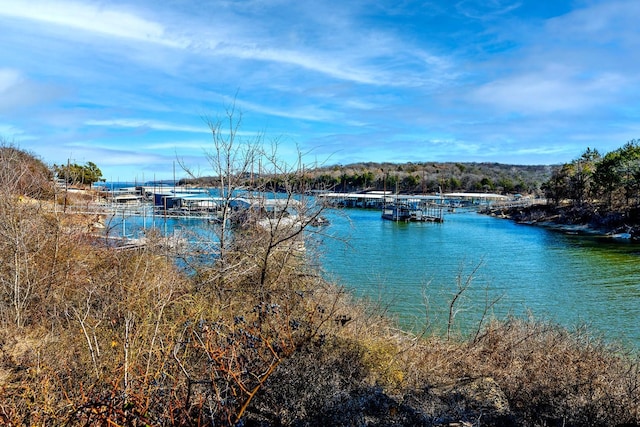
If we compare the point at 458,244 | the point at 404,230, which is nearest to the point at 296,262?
the point at 458,244

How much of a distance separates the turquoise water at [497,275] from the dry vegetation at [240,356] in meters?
1.98

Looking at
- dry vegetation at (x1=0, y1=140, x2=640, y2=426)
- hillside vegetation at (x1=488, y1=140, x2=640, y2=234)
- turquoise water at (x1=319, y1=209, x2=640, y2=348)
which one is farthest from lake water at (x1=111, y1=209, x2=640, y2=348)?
hillside vegetation at (x1=488, y1=140, x2=640, y2=234)

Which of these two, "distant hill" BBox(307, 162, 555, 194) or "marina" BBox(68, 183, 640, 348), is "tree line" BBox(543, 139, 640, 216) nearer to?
"marina" BBox(68, 183, 640, 348)

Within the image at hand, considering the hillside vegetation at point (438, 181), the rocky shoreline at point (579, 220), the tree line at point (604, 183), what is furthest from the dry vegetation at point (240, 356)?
the hillside vegetation at point (438, 181)

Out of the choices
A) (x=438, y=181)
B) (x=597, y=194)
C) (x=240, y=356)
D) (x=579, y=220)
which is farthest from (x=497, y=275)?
(x=438, y=181)

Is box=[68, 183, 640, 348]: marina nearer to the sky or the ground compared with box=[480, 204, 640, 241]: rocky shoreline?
nearer to the ground

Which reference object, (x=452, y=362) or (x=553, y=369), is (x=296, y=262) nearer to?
(x=452, y=362)

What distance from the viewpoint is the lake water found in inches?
516

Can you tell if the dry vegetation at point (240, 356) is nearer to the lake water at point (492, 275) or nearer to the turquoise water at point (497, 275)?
the lake water at point (492, 275)

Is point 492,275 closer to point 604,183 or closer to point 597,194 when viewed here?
point 604,183

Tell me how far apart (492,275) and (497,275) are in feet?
1.09

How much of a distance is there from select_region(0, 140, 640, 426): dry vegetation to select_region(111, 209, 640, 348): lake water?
5.13 ft

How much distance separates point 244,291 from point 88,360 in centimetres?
331

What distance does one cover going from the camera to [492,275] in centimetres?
2080
